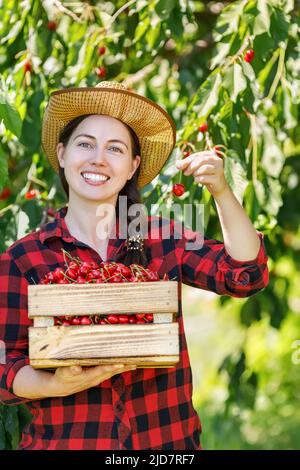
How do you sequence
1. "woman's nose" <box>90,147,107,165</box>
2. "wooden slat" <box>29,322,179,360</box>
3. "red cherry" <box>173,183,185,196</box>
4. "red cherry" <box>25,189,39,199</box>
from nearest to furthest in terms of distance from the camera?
"wooden slat" <box>29,322,179,360</box>
"woman's nose" <box>90,147,107,165</box>
"red cherry" <box>173,183,185,196</box>
"red cherry" <box>25,189,39,199</box>

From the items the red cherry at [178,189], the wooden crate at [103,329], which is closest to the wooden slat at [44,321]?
the wooden crate at [103,329]

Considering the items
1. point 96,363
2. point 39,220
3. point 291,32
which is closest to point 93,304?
point 96,363

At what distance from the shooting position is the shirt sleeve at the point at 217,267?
6.80ft

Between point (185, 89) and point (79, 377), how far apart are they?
215 centimetres

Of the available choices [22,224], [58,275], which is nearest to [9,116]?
[58,275]

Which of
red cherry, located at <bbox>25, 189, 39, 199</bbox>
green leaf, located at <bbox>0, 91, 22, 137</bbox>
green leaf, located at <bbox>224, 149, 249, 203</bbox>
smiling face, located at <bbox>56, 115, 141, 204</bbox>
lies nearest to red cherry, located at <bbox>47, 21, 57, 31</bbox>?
red cherry, located at <bbox>25, 189, 39, 199</bbox>

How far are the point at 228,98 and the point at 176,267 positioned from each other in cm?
86

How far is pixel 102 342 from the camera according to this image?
6.20ft

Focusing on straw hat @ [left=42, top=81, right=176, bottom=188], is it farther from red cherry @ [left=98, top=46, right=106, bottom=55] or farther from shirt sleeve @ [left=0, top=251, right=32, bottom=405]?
red cherry @ [left=98, top=46, right=106, bottom=55]

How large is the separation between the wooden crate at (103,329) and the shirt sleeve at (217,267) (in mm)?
211

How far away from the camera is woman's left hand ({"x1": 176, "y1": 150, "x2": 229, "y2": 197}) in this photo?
2018mm

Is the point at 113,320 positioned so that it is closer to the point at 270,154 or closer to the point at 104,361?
the point at 104,361

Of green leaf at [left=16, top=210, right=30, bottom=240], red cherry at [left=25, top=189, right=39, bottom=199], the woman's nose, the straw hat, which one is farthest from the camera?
red cherry at [left=25, top=189, right=39, bottom=199]
